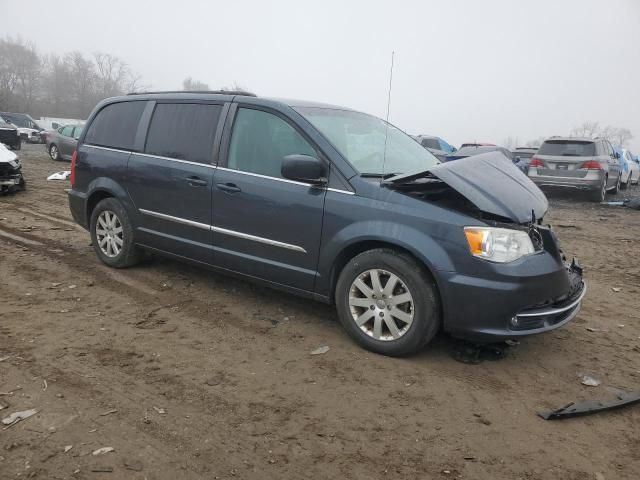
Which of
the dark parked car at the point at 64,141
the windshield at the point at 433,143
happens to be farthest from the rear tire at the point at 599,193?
the dark parked car at the point at 64,141

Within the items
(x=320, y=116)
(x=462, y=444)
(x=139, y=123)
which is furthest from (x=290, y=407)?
(x=139, y=123)

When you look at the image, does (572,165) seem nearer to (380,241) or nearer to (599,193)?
(599,193)

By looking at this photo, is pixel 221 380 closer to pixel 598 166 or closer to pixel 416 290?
pixel 416 290

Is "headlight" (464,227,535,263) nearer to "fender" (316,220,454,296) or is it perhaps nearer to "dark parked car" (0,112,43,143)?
"fender" (316,220,454,296)

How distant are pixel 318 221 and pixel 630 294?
377cm

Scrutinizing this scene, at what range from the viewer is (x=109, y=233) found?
17.3 feet

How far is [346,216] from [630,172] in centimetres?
1918

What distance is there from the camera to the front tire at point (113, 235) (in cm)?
511

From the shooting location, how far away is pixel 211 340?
12.3ft

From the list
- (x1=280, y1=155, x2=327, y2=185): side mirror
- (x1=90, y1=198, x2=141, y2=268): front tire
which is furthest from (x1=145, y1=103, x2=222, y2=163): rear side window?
(x1=280, y1=155, x2=327, y2=185): side mirror

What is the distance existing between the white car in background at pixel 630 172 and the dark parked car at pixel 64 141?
63.5ft

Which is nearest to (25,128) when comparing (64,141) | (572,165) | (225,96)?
(64,141)

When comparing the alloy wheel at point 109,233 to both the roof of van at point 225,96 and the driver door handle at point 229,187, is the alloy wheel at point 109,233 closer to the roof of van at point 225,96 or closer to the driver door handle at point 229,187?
the roof of van at point 225,96

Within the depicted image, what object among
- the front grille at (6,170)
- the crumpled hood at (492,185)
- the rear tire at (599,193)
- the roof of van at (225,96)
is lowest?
the front grille at (6,170)
